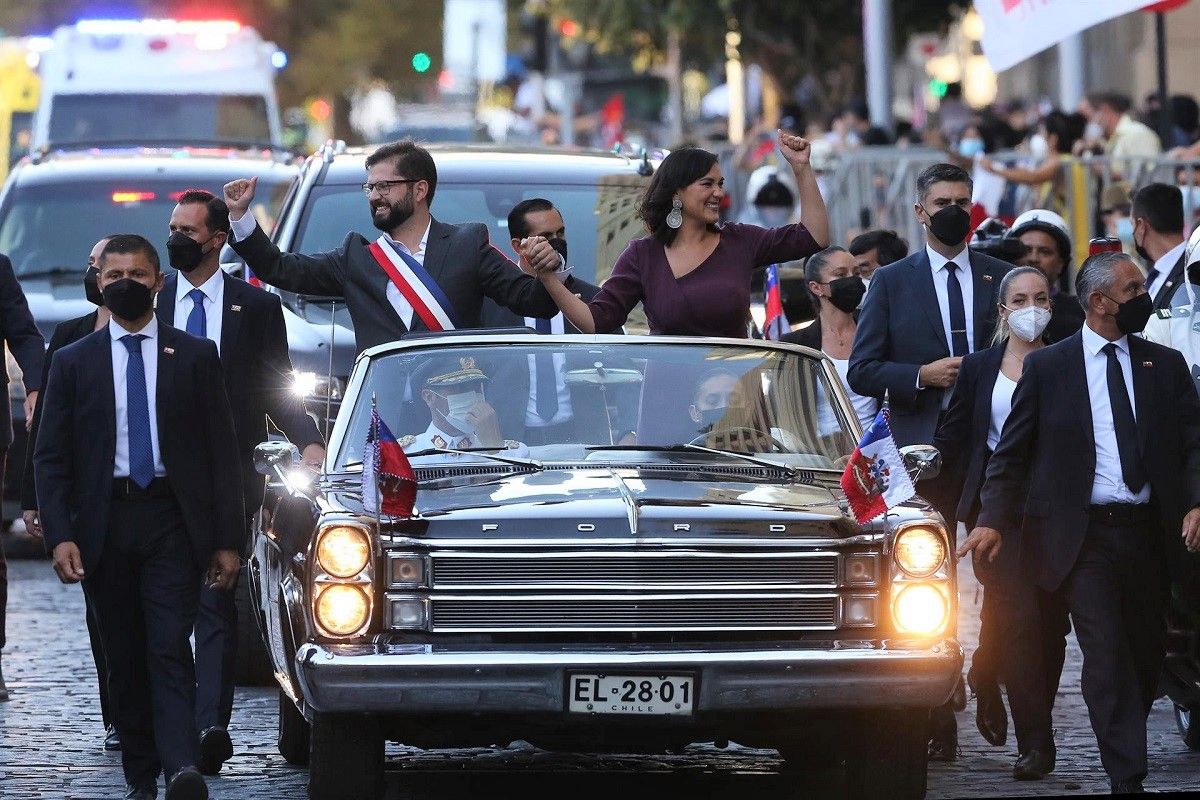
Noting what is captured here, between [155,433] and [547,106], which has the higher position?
[547,106]

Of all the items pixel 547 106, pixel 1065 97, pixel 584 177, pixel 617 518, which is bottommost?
pixel 617 518

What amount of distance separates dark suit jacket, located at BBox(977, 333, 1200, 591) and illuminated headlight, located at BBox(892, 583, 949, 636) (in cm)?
105

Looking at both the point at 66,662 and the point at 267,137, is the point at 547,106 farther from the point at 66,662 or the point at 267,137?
the point at 66,662

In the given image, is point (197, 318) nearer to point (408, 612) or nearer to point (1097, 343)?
point (408, 612)

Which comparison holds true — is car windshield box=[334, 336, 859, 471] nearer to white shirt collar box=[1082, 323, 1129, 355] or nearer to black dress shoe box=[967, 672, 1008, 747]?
white shirt collar box=[1082, 323, 1129, 355]

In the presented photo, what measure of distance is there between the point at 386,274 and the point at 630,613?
2697 mm

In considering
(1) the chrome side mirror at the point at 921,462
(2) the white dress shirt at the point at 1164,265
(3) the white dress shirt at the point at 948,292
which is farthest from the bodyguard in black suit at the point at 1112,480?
(2) the white dress shirt at the point at 1164,265

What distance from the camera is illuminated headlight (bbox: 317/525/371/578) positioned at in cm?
771

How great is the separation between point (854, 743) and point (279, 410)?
278 cm

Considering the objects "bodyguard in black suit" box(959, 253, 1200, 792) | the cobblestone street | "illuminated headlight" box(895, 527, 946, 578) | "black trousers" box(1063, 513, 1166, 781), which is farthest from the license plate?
"black trousers" box(1063, 513, 1166, 781)

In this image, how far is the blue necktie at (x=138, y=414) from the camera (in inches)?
332

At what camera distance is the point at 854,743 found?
8055 millimetres

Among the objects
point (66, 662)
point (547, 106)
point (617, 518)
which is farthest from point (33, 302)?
point (547, 106)

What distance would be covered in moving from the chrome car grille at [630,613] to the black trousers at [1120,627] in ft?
4.36
